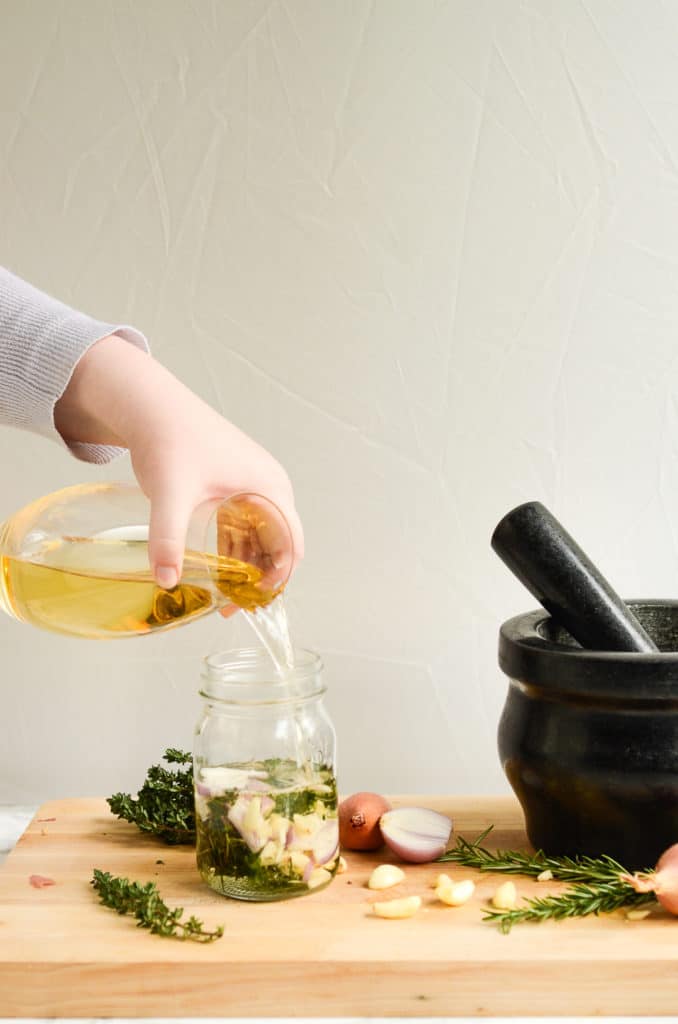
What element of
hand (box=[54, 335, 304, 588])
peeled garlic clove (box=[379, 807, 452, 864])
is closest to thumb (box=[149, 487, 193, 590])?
hand (box=[54, 335, 304, 588])

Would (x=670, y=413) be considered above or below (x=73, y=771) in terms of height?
above

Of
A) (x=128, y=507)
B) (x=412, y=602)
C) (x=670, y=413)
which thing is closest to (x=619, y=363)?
(x=670, y=413)

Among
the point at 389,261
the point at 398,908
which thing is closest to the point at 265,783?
the point at 398,908

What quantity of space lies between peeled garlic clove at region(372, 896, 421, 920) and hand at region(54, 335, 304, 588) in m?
0.28

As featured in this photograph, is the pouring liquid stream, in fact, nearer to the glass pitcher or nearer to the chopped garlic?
the glass pitcher

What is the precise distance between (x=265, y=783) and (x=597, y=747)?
0.91 ft

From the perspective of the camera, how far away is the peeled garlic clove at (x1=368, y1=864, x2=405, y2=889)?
3.17ft

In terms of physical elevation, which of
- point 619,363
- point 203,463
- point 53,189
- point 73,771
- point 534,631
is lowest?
point 73,771

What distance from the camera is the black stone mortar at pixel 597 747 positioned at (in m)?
0.93

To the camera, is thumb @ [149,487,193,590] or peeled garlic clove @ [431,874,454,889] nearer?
thumb @ [149,487,193,590]

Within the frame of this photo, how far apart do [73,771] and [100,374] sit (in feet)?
1.89

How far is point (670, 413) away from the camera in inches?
49.3

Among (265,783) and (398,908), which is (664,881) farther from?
(265,783)

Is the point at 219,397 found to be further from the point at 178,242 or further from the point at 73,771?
the point at 73,771
